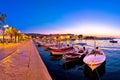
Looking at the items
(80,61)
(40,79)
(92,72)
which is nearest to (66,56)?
(80,61)

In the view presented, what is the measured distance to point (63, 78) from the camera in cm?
1641

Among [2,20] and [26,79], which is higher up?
[2,20]

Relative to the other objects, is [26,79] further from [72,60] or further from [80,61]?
[80,61]

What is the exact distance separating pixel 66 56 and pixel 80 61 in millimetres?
2759

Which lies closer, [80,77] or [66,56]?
[80,77]

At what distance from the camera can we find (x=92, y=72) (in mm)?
18516

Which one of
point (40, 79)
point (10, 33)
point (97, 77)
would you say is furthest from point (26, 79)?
point (10, 33)

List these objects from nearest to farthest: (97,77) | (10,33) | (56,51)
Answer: (97,77)
(56,51)
(10,33)

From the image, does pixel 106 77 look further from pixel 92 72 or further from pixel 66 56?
pixel 66 56

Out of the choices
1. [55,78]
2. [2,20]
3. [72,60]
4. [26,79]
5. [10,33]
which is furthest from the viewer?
[10,33]

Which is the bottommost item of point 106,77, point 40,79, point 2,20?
point 106,77

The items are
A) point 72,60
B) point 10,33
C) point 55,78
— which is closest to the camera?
point 55,78

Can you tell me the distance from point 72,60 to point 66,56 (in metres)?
1.05

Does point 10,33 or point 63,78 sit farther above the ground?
point 10,33
